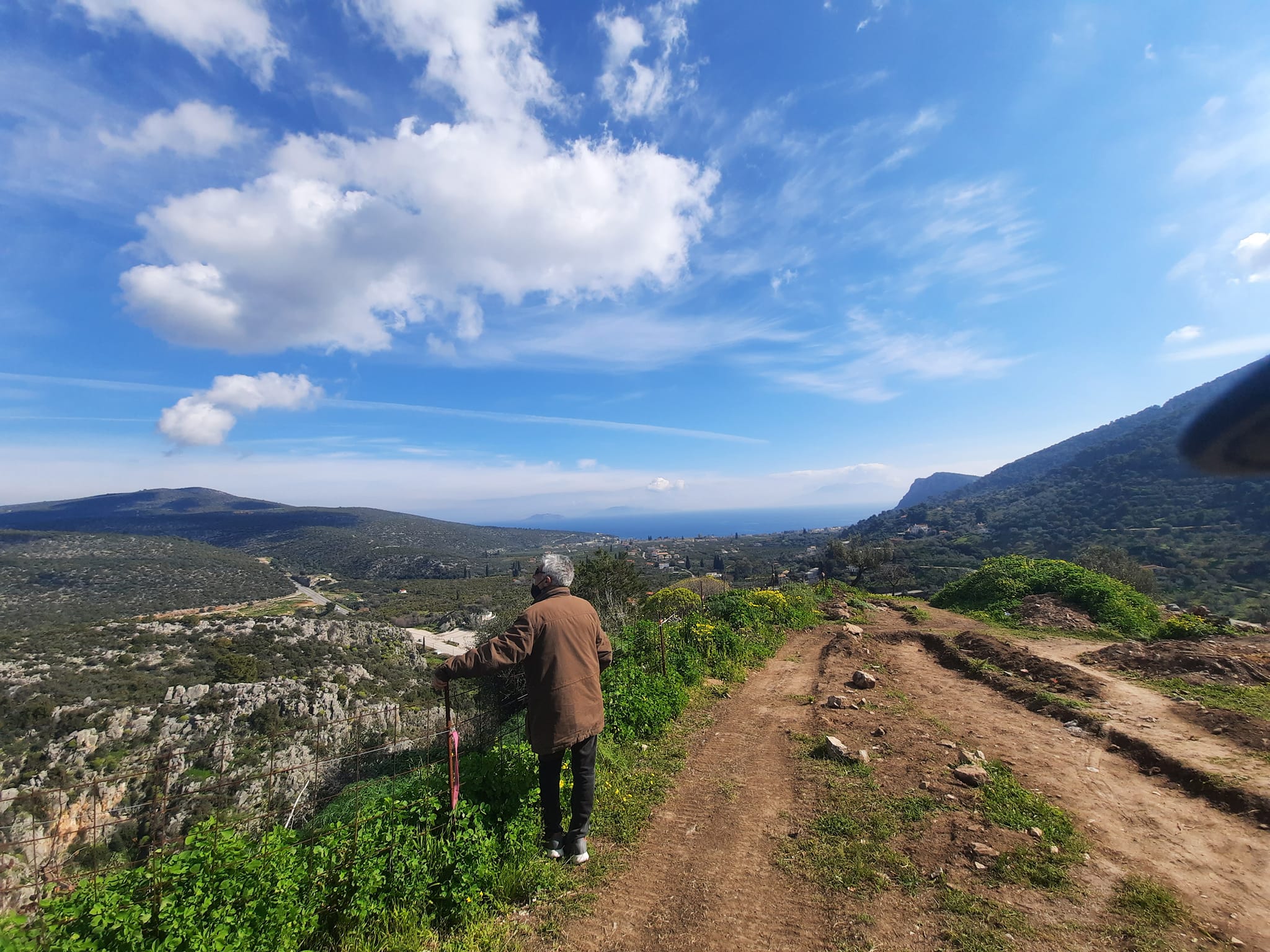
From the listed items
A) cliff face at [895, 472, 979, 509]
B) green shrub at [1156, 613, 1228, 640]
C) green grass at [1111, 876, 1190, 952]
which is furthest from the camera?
cliff face at [895, 472, 979, 509]

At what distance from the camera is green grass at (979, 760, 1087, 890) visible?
3.40 meters

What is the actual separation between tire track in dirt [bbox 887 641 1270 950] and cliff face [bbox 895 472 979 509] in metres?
165

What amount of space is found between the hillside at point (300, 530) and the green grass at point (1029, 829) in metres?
93.7

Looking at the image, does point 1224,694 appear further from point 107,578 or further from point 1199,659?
point 107,578

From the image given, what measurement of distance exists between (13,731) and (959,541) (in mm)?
64033

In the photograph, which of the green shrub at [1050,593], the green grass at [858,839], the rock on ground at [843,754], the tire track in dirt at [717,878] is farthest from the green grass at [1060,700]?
the green shrub at [1050,593]

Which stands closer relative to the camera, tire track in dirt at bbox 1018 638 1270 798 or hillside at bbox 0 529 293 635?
tire track in dirt at bbox 1018 638 1270 798

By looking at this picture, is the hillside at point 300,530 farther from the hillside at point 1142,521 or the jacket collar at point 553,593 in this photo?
the jacket collar at point 553,593

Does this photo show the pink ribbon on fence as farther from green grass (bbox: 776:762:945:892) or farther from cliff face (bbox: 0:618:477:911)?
green grass (bbox: 776:762:945:892)

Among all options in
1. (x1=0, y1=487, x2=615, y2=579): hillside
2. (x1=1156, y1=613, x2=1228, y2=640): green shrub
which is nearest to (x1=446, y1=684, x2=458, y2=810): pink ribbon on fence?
(x1=1156, y1=613, x2=1228, y2=640): green shrub

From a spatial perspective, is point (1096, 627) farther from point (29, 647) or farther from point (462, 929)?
point (29, 647)

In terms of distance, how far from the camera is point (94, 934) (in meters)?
2.20

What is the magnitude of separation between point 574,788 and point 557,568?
1596mm

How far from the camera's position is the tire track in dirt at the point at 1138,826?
3.22 meters
